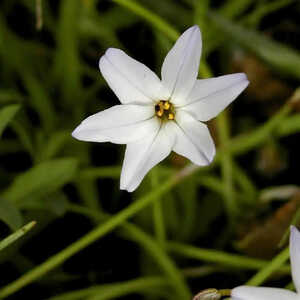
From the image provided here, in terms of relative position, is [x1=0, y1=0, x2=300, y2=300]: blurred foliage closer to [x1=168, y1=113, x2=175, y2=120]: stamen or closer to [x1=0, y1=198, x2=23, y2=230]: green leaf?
[x1=0, y1=198, x2=23, y2=230]: green leaf

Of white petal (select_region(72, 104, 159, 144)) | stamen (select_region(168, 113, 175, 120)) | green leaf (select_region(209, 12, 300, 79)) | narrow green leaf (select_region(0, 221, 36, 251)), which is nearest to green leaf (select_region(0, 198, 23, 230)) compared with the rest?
narrow green leaf (select_region(0, 221, 36, 251))

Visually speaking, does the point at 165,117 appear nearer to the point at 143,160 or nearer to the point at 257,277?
the point at 143,160

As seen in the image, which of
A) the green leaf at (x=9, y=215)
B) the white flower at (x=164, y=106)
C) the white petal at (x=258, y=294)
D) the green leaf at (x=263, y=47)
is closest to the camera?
the white petal at (x=258, y=294)

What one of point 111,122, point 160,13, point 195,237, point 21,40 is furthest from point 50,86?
point 111,122

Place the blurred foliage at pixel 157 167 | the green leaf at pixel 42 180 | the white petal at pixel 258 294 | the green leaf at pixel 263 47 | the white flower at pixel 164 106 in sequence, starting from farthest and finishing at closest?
1. the green leaf at pixel 263 47
2. the blurred foliage at pixel 157 167
3. the green leaf at pixel 42 180
4. the white flower at pixel 164 106
5. the white petal at pixel 258 294

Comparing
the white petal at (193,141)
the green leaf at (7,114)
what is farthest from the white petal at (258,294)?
the green leaf at (7,114)

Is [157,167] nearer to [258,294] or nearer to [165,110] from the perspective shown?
[165,110]

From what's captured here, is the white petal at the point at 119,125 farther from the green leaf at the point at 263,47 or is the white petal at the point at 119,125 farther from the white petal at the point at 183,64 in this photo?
the green leaf at the point at 263,47
